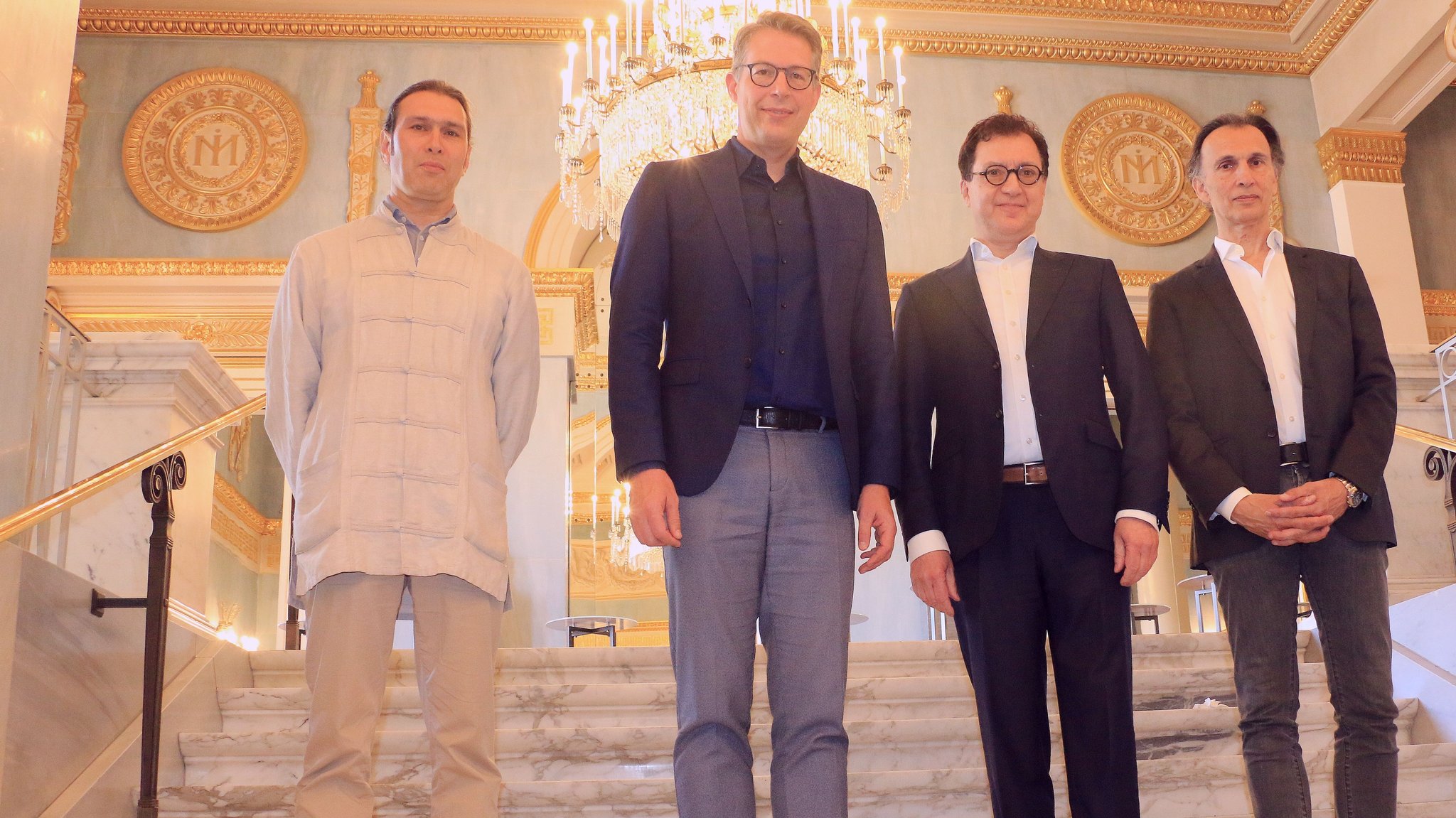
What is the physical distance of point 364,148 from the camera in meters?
8.34

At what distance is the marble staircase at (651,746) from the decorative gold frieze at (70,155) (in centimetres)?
496

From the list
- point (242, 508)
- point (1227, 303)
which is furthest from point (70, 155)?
point (1227, 303)

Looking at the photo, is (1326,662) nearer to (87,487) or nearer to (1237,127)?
(1237,127)

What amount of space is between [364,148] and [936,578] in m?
6.81

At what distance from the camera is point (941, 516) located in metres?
2.52

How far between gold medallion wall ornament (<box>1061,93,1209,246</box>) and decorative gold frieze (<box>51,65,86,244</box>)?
20.7 feet

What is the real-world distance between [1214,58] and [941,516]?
7.71 metres

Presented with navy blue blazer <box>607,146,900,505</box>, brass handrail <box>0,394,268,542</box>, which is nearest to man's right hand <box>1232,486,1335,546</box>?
→ navy blue blazer <box>607,146,900,505</box>

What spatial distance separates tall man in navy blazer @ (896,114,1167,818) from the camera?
7.68 ft

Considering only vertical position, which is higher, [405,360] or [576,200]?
[576,200]

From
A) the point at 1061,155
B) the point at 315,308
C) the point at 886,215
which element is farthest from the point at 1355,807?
the point at 1061,155

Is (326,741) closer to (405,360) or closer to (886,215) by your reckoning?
(405,360)

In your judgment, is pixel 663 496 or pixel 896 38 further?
pixel 896 38

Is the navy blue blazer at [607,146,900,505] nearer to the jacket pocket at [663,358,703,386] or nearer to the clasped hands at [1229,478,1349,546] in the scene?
the jacket pocket at [663,358,703,386]
